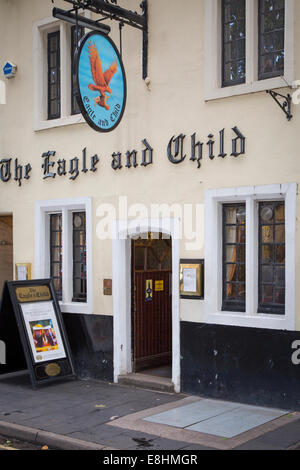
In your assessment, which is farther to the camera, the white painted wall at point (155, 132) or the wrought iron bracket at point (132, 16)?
the wrought iron bracket at point (132, 16)

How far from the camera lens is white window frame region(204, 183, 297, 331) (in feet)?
25.9

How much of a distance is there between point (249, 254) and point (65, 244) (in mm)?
3696

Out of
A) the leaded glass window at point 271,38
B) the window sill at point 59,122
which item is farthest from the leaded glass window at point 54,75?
the leaded glass window at point 271,38

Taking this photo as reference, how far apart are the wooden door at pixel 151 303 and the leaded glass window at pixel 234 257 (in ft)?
6.12

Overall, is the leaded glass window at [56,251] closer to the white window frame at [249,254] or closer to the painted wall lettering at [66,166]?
the painted wall lettering at [66,166]

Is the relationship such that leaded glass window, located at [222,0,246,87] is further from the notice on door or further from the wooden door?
the wooden door

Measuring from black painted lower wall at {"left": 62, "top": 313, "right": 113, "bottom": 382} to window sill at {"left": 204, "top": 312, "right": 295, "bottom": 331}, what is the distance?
2103 mm

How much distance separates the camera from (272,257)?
8.38m

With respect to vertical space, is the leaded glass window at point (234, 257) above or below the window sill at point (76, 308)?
above

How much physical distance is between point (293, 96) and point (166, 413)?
4566 mm

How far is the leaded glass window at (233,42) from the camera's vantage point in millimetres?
8711

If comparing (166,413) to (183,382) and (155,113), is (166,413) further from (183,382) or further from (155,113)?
(155,113)

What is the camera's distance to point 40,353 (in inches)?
386
